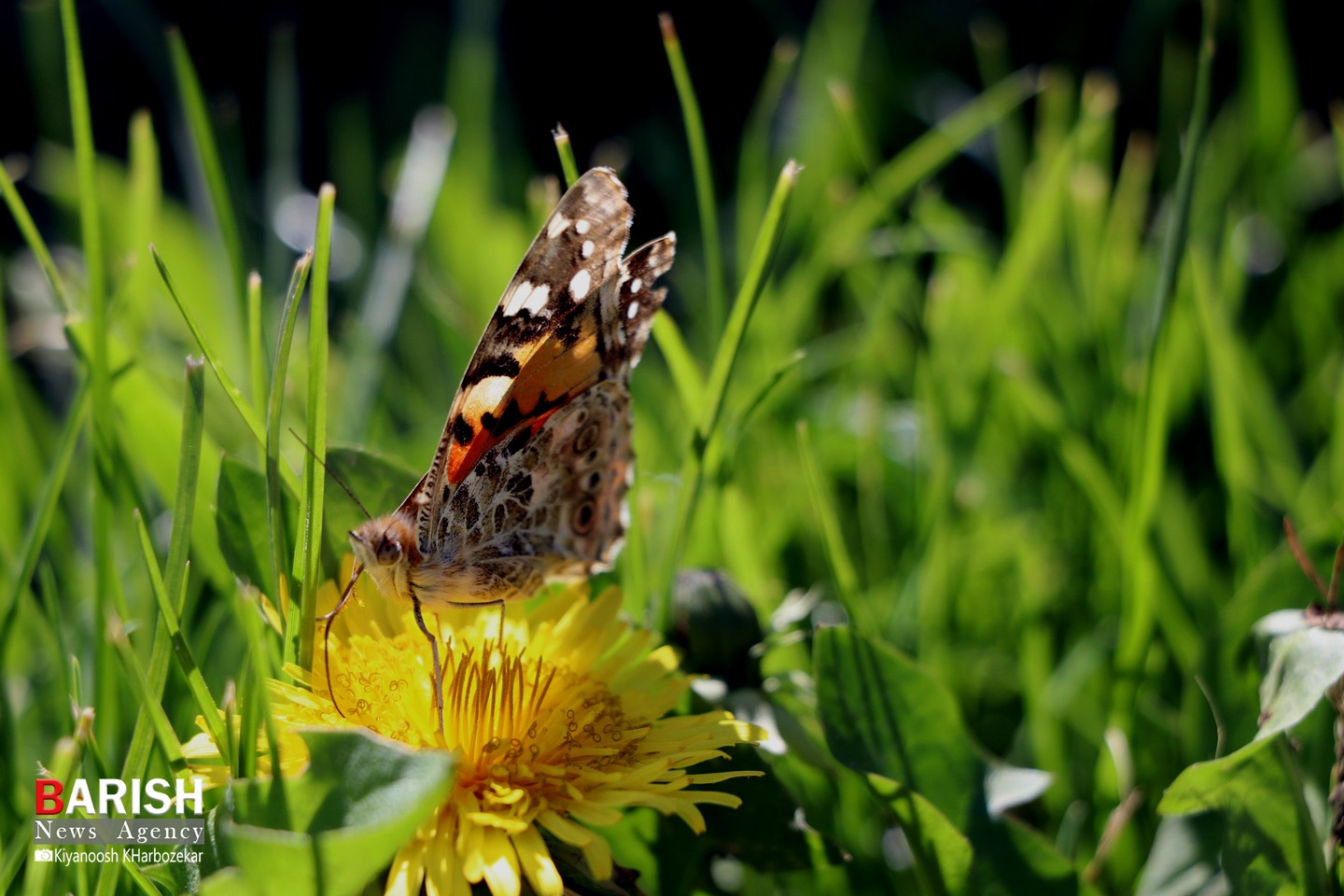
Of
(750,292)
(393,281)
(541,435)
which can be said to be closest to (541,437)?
(541,435)

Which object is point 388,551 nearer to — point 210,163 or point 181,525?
point 181,525

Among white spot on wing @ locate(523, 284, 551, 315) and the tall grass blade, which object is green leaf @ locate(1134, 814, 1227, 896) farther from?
the tall grass blade

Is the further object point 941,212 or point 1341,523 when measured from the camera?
point 941,212

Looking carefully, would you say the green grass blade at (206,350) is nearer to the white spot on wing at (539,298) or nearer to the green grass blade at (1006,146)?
the white spot on wing at (539,298)

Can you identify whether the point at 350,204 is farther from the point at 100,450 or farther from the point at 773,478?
the point at 100,450

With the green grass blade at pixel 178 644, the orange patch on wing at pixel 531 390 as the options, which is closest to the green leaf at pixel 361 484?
the orange patch on wing at pixel 531 390

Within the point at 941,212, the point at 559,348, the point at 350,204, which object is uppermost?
the point at 350,204

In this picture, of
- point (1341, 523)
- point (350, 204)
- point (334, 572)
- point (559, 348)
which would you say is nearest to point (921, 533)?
point (1341, 523)
